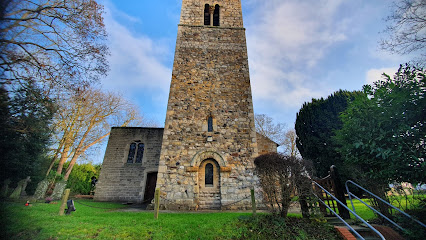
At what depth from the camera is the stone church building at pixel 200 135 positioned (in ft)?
26.7

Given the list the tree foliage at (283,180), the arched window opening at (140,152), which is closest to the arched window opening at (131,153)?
the arched window opening at (140,152)

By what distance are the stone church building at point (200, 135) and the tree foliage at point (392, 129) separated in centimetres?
467

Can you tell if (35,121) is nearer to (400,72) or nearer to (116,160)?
(400,72)

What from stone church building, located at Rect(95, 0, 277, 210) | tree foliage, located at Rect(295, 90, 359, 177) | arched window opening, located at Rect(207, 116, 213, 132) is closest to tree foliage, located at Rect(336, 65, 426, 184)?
stone church building, located at Rect(95, 0, 277, 210)

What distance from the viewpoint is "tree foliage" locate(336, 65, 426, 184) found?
3.53 metres

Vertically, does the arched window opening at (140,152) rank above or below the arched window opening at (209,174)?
above

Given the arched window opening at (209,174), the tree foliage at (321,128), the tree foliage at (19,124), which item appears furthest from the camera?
the tree foliage at (321,128)

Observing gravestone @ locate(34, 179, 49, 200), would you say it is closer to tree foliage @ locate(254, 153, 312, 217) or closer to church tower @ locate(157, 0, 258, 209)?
church tower @ locate(157, 0, 258, 209)

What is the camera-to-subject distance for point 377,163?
13.7 ft

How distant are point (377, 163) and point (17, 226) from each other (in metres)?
6.18

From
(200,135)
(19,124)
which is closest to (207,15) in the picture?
(200,135)

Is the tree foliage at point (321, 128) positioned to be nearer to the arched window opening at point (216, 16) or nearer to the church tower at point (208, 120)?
the church tower at point (208, 120)

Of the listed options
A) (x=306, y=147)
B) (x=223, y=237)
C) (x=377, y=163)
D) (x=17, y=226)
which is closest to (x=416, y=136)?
(x=377, y=163)

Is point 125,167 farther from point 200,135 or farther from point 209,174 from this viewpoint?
Answer: point 209,174
